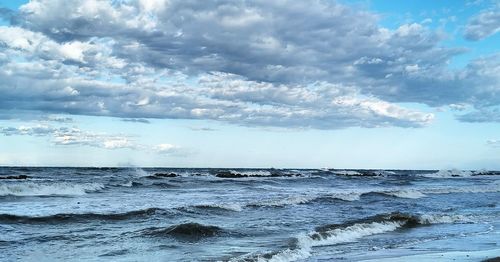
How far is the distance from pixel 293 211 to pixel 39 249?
11948 mm

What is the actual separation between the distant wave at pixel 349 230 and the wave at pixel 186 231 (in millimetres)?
2831

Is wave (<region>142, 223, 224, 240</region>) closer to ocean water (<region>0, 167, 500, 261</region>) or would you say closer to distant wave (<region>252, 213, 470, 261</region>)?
ocean water (<region>0, 167, 500, 261</region>)

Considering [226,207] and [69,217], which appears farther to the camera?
[226,207]

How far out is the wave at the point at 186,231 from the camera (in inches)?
578

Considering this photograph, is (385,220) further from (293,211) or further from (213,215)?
(213,215)

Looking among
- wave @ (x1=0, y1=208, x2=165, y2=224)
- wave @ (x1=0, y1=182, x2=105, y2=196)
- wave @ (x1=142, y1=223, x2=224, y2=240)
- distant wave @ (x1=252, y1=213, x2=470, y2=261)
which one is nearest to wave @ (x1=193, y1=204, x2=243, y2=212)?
wave @ (x1=0, y1=208, x2=165, y2=224)

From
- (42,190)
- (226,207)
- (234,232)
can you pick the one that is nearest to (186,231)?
(234,232)

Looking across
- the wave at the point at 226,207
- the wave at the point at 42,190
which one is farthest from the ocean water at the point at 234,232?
the wave at the point at 42,190

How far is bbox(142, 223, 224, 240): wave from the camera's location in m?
14.7

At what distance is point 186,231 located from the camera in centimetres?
1512

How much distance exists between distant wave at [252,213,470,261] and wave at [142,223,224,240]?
9.29 ft

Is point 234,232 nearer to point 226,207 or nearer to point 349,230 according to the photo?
point 349,230

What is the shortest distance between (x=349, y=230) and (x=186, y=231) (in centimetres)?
517

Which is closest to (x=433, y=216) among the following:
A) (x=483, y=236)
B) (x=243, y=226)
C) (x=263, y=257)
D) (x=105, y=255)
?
(x=483, y=236)
